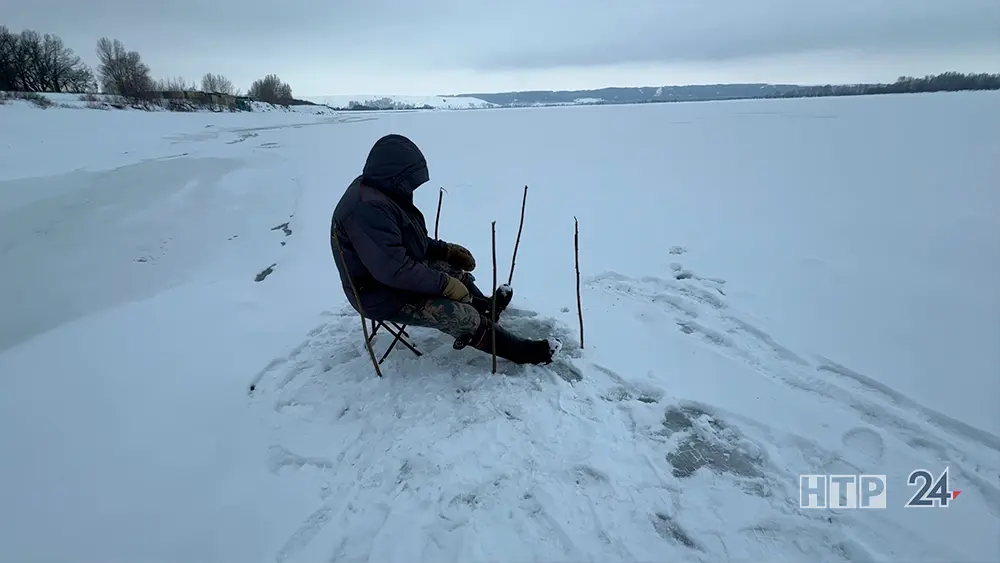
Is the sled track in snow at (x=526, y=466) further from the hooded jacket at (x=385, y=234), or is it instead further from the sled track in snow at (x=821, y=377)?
the hooded jacket at (x=385, y=234)

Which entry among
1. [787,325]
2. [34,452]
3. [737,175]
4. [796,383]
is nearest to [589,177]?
[737,175]

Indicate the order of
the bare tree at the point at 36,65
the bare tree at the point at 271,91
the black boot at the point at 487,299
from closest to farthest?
the black boot at the point at 487,299 → the bare tree at the point at 36,65 → the bare tree at the point at 271,91

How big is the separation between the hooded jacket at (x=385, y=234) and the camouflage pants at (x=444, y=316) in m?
0.05

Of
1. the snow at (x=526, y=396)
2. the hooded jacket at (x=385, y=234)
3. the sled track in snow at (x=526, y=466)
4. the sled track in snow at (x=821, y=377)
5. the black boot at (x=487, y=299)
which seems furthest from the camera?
the black boot at (x=487, y=299)

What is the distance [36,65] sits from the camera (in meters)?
39.8

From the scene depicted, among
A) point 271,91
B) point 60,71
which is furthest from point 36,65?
point 271,91

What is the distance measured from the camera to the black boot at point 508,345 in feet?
10.4

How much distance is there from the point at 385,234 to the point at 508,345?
1.13m

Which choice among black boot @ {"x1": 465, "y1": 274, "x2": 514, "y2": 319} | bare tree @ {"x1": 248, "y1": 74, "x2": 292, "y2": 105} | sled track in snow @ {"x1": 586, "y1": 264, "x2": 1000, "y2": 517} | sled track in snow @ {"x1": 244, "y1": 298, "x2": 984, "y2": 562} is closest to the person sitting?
sled track in snow @ {"x1": 244, "y1": 298, "x2": 984, "y2": 562}

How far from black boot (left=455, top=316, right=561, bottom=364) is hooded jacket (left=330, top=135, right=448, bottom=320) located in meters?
0.41

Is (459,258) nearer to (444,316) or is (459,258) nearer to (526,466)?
(444,316)

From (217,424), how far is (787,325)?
14.8ft

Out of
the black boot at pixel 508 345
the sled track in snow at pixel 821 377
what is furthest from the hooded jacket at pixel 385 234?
the sled track in snow at pixel 821 377

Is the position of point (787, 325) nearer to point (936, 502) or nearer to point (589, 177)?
point (936, 502)
